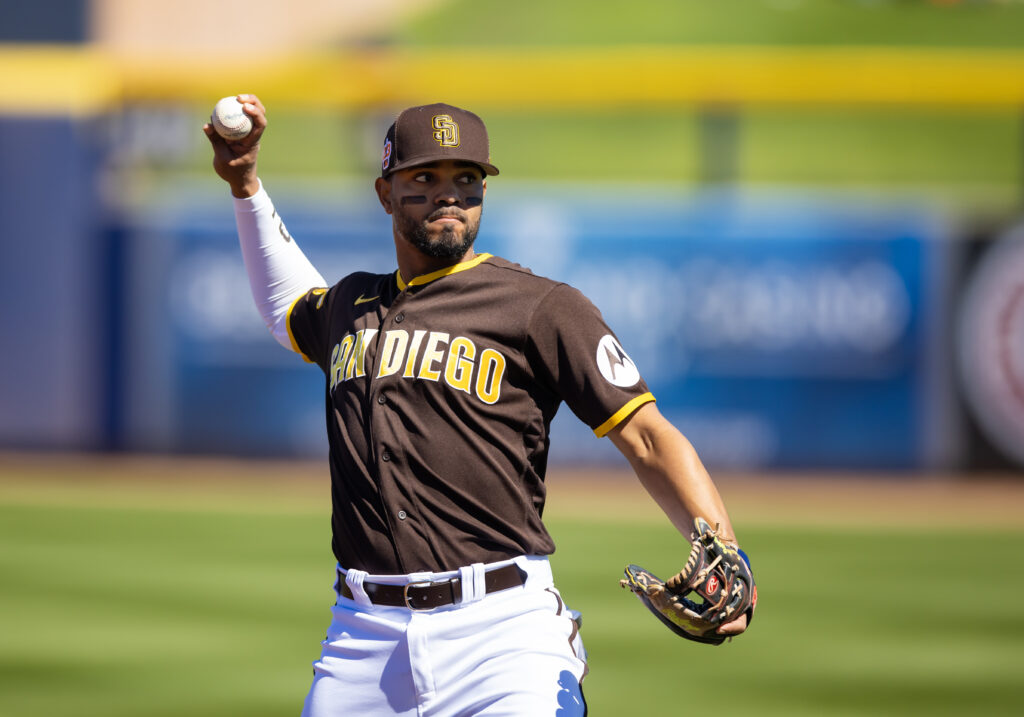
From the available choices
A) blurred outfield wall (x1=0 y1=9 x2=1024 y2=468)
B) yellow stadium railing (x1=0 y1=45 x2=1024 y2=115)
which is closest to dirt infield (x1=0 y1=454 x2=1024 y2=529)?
blurred outfield wall (x1=0 y1=9 x2=1024 y2=468)

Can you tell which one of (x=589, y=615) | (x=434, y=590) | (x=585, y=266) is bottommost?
(x=589, y=615)

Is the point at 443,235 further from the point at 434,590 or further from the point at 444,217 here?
the point at 434,590

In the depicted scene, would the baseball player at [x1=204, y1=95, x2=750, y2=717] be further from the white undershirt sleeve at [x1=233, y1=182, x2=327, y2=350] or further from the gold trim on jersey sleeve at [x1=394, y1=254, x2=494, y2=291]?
the white undershirt sleeve at [x1=233, y1=182, x2=327, y2=350]

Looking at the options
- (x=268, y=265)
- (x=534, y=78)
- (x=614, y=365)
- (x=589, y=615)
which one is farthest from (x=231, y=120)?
(x=534, y=78)

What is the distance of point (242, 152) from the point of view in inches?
168

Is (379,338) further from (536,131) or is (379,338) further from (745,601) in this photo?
(536,131)

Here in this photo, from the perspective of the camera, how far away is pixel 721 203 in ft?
60.3

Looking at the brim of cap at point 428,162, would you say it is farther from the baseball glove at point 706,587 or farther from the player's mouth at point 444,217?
the baseball glove at point 706,587

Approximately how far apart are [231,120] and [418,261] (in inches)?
29.6

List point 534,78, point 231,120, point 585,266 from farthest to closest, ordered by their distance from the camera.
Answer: point 534,78 → point 585,266 → point 231,120

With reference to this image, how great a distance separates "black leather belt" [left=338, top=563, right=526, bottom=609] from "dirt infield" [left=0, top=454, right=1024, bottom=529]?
10.2 m

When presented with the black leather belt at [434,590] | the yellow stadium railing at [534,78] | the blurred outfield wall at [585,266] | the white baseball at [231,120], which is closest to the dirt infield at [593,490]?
the blurred outfield wall at [585,266]

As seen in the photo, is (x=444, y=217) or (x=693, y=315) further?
(x=693, y=315)

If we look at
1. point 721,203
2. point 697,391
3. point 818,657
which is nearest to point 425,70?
point 721,203
